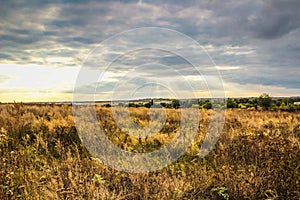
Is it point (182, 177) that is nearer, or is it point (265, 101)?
point (182, 177)

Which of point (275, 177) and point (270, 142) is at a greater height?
point (270, 142)

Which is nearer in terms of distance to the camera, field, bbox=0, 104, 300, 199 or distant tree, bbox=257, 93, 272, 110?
field, bbox=0, 104, 300, 199

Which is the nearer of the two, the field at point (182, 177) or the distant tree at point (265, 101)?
the field at point (182, 177)

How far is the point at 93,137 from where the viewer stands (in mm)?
8336

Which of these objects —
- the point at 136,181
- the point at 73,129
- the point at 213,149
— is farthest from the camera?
the point at 73,129

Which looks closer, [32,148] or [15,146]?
[32,148]

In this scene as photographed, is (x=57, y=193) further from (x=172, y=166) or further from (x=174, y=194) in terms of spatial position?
(x=172, y=166)

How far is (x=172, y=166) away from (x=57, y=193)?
8.14 ft

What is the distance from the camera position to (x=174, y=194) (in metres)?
4.38

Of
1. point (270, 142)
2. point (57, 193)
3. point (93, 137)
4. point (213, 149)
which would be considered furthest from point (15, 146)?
point (270, 142)

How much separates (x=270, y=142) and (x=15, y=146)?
6.05m

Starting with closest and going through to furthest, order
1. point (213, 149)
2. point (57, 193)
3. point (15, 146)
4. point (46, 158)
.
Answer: point (57, 193), point (46, 158), point (213, 149), point (15, 146)

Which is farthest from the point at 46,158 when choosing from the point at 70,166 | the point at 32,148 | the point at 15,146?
the point at 15,146

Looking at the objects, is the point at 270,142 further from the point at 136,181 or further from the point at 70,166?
the point at 70,166
